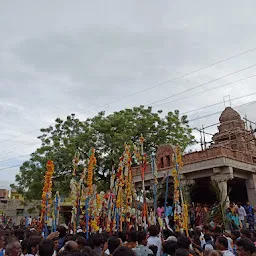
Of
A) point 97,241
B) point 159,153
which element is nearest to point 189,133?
point 159,153

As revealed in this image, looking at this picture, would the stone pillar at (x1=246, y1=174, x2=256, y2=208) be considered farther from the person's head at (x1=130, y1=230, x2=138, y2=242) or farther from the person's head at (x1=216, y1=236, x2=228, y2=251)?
the person's head at (x1=130, y1=230, x2=138, y2=242)

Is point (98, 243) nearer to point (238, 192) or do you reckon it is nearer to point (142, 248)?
point (142, 248)

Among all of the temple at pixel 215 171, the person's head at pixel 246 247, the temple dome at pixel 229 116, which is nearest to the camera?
the person's head at pixel 246 247

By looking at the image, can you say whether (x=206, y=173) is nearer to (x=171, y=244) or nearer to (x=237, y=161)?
(x=237, y=161)

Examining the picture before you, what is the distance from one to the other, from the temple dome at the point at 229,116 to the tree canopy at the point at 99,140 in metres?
6.67

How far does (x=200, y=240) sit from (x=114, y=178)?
3.61 metres

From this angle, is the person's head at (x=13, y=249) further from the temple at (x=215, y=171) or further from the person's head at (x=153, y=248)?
the temple at (x=215, y=171)

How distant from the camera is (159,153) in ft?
64.6

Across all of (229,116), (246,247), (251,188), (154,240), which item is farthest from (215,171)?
(229,116)

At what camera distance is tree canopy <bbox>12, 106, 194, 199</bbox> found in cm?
2039

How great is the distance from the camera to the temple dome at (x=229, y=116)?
27.4 m

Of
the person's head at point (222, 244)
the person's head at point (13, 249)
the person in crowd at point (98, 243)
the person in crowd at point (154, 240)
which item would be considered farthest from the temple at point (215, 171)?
the person's head at point (13, 249)

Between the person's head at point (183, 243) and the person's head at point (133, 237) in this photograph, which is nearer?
the person's head at point (183, 243)

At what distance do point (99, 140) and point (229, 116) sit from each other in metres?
13.4
